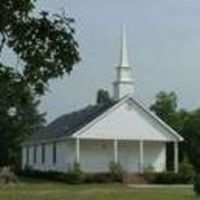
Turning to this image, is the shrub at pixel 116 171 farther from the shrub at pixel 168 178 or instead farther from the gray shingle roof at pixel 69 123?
the gray shingle roof at pixel 69 123

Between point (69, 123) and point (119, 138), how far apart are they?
23.1ft

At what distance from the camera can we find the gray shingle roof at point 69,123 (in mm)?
61688

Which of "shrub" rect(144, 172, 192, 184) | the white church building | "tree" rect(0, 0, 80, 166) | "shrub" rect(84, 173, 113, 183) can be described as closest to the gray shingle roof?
the white church building

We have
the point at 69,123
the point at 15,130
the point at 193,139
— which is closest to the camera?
the point at 69,123

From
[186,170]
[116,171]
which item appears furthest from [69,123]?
[186,170]

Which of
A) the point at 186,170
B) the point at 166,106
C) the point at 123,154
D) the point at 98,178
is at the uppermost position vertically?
the point at 166,106

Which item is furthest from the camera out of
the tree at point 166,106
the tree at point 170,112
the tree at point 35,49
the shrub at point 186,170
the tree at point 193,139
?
the tree at point 166,106

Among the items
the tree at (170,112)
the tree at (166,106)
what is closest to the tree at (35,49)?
the tree at (170,112)

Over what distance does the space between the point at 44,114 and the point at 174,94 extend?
2132cm

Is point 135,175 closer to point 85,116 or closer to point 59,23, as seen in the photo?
point 85,116

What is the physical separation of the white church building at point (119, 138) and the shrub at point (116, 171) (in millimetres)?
1360

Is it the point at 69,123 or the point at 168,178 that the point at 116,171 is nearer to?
the point at 168,178

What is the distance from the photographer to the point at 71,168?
59.0 meters

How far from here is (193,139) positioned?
224 feet
